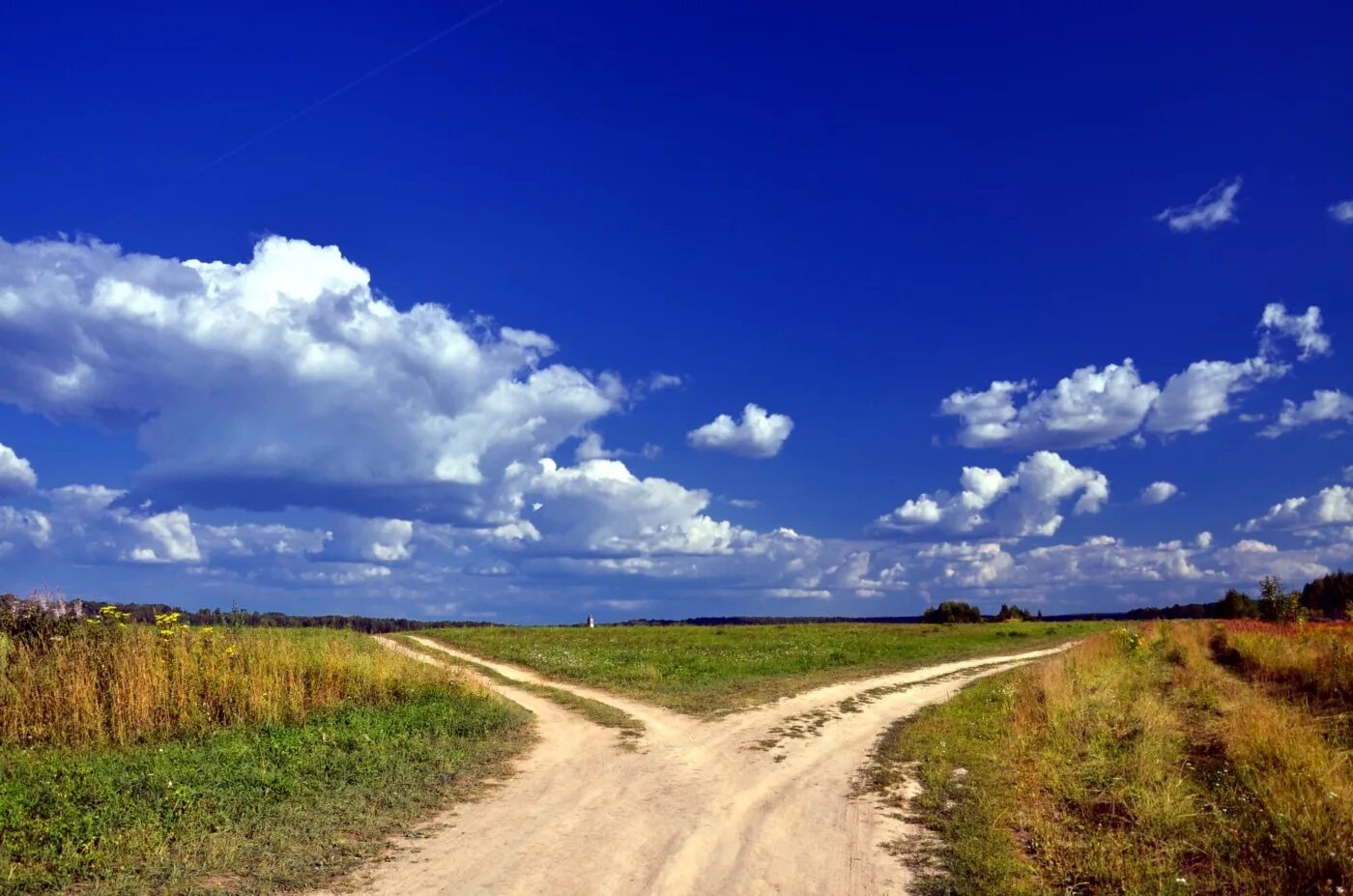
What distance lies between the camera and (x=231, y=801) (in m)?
10.5

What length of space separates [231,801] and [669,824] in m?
5.41

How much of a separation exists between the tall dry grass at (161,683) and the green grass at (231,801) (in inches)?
30.3

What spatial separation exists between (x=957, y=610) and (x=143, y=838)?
284ft

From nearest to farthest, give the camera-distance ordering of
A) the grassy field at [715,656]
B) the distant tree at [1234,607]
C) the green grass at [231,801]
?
1. the green grass at [231,801]
2. the grassy field at [715,656]
3. the distant tree at [1234,607]

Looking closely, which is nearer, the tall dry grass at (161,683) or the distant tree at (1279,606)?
the tall dry grass at (161,683)

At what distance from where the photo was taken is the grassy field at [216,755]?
871 cm

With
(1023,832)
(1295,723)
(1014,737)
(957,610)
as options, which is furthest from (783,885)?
(957,610)

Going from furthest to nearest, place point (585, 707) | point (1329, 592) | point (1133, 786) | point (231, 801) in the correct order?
1. point (1329, 592)
2. point (585, 707)
3. point (1133, 786)
4. point (231, 801)

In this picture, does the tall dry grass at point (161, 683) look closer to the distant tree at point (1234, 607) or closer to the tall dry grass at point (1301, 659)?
the tall dry grass at point (1301, 659)

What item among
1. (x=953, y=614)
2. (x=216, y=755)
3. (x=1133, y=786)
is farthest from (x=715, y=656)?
(x=953, y=614)

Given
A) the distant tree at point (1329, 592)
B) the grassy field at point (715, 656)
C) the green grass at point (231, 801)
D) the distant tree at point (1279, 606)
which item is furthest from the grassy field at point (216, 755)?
the distant tree at point (1329, 592)

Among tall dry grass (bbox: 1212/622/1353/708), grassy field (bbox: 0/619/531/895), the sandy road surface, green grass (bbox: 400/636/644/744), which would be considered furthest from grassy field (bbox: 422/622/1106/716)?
tall dry grass (bbox: 1212/622/1353/708)

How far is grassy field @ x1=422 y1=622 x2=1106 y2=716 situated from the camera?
74.8 ft

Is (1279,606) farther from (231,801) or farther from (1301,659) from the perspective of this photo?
(231,801)
